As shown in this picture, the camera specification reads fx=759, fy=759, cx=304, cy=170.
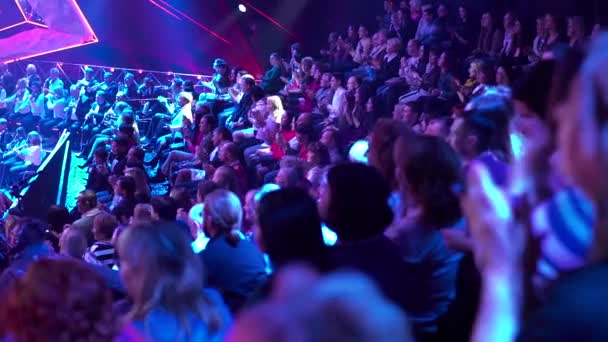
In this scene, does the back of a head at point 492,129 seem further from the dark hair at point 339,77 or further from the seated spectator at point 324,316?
the dark hair at point 339,77

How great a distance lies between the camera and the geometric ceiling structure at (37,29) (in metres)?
16.5

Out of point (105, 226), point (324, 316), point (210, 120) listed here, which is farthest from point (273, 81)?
point (324, 316)

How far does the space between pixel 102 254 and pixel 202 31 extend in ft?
38.4

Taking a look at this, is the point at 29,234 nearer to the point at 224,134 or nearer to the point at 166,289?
the point at 166,289

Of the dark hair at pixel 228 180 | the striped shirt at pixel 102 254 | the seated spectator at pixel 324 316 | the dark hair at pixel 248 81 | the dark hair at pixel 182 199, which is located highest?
the dark hair at pixel 248 81

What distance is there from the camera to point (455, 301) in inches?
91.1

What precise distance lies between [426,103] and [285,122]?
5.72ft

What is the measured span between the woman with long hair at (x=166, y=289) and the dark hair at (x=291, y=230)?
0.75ft

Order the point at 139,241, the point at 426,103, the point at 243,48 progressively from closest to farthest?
1. the point at 139,241
2. the point at 426,103
3. the point at 243,48

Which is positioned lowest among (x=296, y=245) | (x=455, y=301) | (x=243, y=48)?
(x=455, y=301)

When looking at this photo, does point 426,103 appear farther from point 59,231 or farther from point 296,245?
point 296,245

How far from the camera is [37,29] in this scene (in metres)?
16.7

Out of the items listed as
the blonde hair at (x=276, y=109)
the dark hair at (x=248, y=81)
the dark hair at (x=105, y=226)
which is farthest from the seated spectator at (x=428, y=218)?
the dark hair at (x=248, y=81)

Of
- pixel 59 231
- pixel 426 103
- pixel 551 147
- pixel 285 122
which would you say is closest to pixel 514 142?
pixel 551 147
